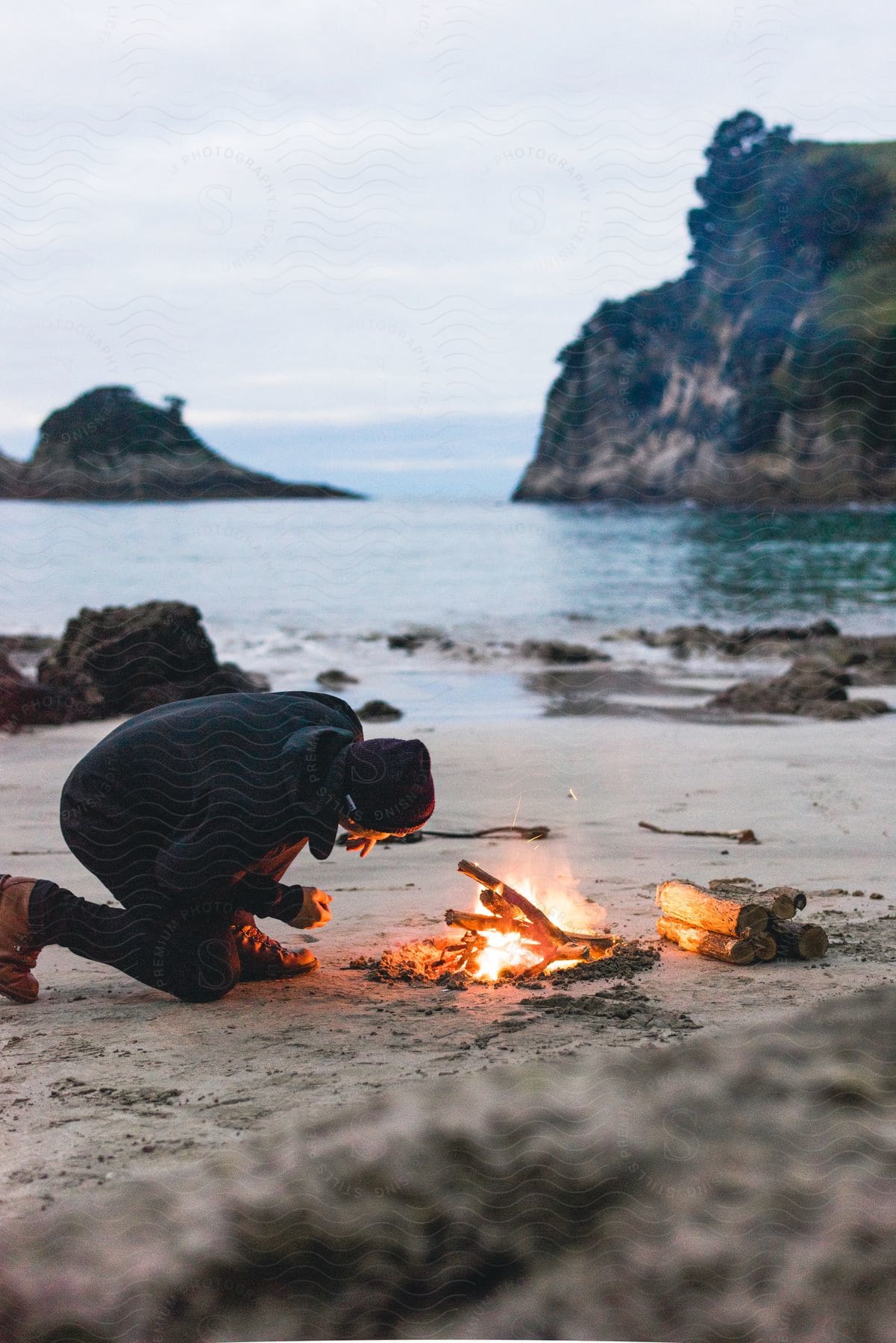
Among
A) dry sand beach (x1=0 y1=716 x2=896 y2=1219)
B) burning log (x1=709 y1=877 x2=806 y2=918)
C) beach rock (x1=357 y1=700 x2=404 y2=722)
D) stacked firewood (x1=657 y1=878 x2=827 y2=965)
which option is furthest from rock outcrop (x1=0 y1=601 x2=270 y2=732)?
burning log (x1=709 y1=877 x2=806 y2=918)

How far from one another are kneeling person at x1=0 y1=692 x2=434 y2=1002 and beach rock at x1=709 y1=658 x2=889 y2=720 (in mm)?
6137

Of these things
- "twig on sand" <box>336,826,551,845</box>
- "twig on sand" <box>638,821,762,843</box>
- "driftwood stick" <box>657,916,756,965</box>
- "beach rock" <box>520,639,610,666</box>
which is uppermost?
"beach rock" <box>520,639,610,666</box>

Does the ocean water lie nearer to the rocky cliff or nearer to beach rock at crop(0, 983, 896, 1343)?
the rocky cliff

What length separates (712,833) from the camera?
5.74 metres

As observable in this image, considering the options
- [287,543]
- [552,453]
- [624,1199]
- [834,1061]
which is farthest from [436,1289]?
[552,453]

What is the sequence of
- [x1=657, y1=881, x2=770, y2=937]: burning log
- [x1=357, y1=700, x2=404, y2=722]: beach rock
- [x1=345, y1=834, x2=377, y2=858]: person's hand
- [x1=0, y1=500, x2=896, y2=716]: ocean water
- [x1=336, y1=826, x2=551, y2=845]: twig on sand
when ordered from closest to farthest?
[x1=345, y1=834, x2=377, y2=858]: person's hand
[x1=657, y1=881, x2=770, y2=937]: burning log
[x1=336, y1=826, x2=551, y2=845]: twig on sand
[x1=357, y1=700, x2=404, y2=722]: beach rock
[x1=0, y1=500, x2=896, y2=716]: ocean water

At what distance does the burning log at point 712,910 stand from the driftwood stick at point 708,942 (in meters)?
0.02

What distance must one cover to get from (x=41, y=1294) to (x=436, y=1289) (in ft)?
2.57

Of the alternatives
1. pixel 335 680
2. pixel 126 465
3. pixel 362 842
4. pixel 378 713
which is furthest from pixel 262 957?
pixel 126 465

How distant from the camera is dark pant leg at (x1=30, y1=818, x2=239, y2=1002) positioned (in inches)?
143

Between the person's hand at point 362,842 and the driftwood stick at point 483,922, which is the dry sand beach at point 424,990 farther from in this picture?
the person's hand at point 362,842

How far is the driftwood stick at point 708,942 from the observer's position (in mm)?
3889

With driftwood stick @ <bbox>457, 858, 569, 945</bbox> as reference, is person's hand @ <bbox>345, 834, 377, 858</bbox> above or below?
above

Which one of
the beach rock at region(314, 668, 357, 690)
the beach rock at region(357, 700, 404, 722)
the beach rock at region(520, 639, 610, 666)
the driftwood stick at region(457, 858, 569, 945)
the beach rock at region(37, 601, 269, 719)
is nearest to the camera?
the driftwood stick at region(457, 858, 569, 945)
